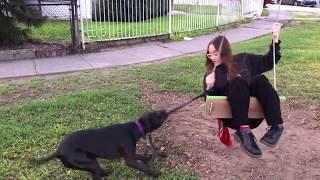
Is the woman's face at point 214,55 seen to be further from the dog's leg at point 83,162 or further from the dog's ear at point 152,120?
the dog's leg at point 83,162

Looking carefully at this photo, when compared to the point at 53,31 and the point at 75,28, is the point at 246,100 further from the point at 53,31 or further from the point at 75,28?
the point at 53,31

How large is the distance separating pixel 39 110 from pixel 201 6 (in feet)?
23.5

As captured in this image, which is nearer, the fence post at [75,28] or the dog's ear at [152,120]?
the dog's ear at [152,120]

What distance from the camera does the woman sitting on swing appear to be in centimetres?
351

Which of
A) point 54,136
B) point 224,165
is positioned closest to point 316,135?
point 224,165

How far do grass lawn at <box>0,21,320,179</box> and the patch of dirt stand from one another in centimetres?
28

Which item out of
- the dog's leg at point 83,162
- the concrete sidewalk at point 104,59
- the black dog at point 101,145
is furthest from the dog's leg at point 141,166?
the concrete sidewalk at point 104,59

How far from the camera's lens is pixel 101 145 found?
9.43 ft

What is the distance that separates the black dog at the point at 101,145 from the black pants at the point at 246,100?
0.73 m

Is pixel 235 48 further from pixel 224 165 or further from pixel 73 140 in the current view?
pixel 73 140

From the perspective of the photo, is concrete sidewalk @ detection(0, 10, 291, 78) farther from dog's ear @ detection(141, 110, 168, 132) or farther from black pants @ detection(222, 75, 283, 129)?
dog's ear @ detection(141, 110, 168, 132)

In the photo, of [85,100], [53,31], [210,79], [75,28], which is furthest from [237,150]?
[53,31]

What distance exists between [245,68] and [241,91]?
1.05 feet

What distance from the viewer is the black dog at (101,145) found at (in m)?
2.80
